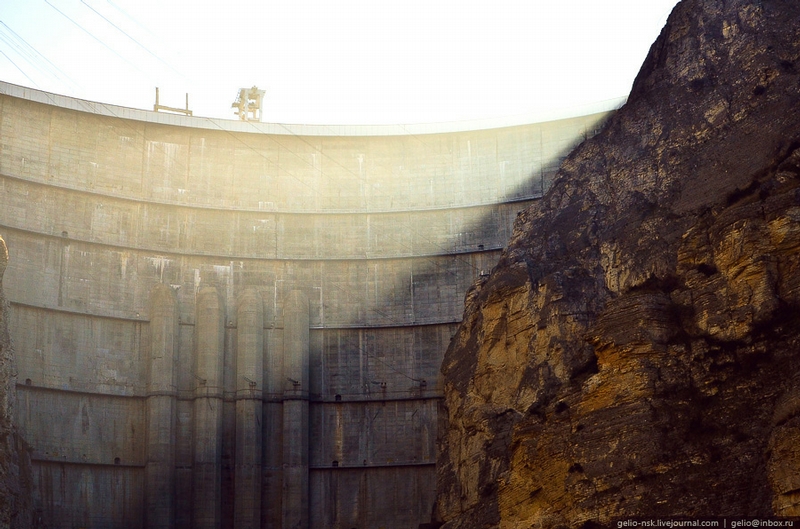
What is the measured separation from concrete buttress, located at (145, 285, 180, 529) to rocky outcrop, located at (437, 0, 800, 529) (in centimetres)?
1437

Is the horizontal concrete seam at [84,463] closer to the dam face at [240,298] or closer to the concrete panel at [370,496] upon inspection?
the dam face at [240,298]

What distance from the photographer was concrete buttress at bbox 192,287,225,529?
44000 mm

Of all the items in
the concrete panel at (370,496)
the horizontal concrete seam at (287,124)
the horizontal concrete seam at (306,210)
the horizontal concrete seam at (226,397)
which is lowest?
the concrete panel at (370,496)

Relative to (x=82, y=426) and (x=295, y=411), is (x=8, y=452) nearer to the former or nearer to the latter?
(x=82, y=426)

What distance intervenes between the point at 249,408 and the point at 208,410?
1541 millimetres

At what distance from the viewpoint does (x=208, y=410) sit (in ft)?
148

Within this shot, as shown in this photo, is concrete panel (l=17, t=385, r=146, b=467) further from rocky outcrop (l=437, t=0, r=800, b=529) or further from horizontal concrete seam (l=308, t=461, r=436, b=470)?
rocky outcrop (l=437, t=0, r=800, b=529)

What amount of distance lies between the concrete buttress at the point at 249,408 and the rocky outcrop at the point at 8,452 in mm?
8664

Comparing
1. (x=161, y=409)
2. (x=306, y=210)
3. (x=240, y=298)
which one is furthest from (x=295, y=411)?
(x=306, y=210)

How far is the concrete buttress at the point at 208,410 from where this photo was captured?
44000mm

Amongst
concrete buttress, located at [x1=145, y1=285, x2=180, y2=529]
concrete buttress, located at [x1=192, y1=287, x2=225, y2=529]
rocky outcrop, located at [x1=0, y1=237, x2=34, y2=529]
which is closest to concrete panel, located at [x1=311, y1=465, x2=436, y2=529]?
concrete buttress, located at [x1=192, y1=287, x2=225, y2=529]

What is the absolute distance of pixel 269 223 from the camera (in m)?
48.8

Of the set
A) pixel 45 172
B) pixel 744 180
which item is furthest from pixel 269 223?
pixel 744 180

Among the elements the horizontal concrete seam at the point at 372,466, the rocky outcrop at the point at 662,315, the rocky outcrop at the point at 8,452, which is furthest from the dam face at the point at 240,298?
the rocky outcrop at the point at 662,315
